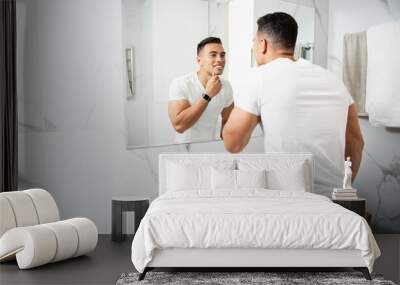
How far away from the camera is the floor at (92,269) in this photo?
5.12 m

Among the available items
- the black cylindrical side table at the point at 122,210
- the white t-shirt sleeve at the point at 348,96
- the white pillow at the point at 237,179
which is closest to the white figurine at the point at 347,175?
the white t-shirt sleeve at the point at 348,96

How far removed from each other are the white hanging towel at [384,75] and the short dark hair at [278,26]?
2.51 feet

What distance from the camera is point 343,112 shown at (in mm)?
6996

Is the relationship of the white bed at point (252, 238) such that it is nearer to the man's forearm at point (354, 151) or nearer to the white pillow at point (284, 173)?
the white pillow at point (284, 173)

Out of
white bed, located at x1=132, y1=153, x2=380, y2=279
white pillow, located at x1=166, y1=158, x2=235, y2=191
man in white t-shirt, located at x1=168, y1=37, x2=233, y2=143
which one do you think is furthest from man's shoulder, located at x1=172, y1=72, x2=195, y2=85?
white bed, located at x1=132, y1=153, x2=380, y2=279

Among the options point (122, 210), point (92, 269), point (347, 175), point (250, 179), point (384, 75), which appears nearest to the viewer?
point (92, 269)

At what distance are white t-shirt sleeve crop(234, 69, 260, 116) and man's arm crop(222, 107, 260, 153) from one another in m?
0.06

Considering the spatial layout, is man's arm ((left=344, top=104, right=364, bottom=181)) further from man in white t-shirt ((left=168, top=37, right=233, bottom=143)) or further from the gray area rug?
the gray area rug

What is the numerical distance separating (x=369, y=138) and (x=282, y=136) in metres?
0.90

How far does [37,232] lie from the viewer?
5414mm

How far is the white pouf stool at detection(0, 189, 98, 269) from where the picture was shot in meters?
5.39

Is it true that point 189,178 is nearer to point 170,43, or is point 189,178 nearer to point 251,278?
point 170,43

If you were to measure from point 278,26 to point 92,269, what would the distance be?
10.1ft

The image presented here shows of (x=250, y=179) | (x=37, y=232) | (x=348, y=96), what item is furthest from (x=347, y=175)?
(x=37, y=232)
